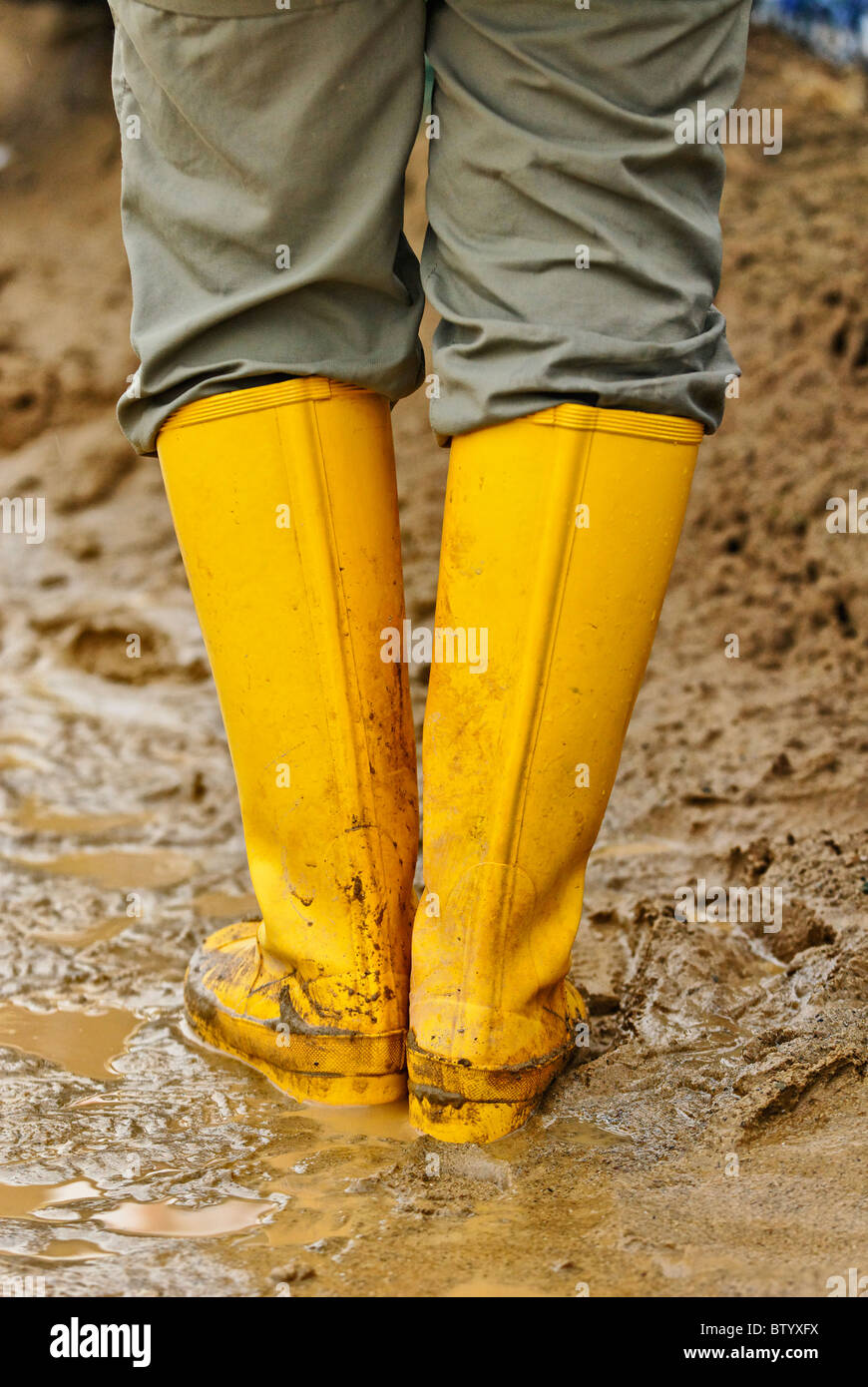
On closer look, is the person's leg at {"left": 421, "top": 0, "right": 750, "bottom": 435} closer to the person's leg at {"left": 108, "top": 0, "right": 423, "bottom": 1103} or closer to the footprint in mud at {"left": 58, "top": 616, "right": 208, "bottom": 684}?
the person's leg at {"left": 108, "top": 0, "right": 423, "bottom": 1103}

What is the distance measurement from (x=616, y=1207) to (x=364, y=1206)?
0.66ft

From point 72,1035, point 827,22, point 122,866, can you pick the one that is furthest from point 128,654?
point 827,22

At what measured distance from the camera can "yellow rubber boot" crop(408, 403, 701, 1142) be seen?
1126mm

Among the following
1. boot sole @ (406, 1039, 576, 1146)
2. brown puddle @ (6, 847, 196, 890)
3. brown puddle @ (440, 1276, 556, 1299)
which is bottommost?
brown puddle @ (440, 1276, 556, 1299)

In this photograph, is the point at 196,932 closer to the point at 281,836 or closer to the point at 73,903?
the point at 73,903

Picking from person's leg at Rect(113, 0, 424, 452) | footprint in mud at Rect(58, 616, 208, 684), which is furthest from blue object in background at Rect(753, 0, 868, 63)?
person's leg at Rect(113, 0, 424, 452)

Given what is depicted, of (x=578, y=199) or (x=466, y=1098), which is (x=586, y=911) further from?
(x=578, y=199)

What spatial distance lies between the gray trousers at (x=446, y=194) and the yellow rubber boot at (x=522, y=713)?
2.1 inches

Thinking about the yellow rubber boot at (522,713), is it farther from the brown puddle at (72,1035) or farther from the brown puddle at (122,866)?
the brown puddle at (122,866)

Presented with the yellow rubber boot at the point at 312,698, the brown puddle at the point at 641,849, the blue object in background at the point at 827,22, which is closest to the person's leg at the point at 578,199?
the yellow rubber boot at the point at 312,698

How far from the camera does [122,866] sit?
197 cm

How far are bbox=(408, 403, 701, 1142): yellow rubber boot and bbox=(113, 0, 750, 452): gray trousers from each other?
5cm

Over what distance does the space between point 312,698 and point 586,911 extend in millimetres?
677
